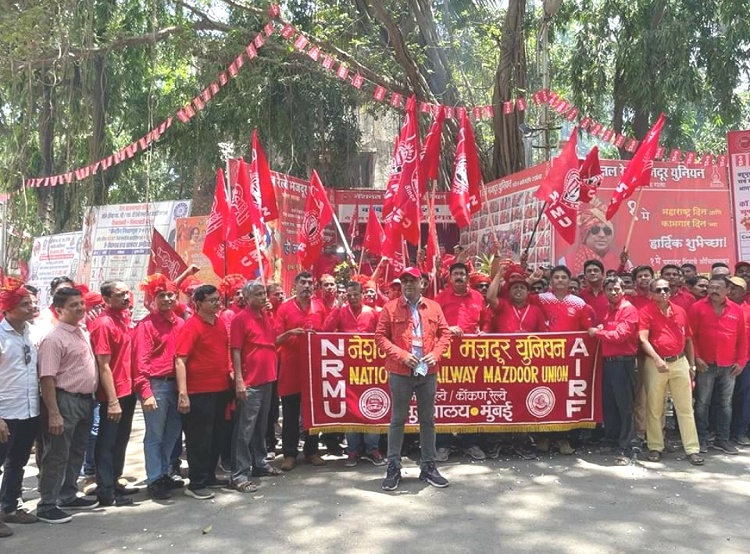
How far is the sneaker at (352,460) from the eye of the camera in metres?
6.34

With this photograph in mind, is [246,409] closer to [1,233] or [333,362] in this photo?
[333,362]

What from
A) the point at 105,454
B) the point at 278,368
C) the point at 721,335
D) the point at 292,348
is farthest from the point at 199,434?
the point at 721,335

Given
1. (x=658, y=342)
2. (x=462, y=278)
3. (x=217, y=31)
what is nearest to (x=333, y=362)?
(x=462, y=278)

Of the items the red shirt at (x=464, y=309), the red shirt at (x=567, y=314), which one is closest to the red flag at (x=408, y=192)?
the red shirt at (x=464, y=309)


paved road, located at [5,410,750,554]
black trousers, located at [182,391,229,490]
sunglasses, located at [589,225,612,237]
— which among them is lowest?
paved road, located at [5,410,750,554]

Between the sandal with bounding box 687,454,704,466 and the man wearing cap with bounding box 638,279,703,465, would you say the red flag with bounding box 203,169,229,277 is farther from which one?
the sandal with bounding box 687,454,704,466

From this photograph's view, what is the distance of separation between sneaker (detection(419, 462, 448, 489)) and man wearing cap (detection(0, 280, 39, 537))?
2.88 m

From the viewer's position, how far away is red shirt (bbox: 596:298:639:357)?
20.5ft

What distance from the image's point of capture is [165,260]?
9766 millimetres

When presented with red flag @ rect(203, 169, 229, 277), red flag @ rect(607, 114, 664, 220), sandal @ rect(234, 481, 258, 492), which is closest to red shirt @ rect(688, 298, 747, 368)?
red flag @ rect(607, 114, 664, 220)

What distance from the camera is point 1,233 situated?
12.0 metres

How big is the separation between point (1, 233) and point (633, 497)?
11003 mm

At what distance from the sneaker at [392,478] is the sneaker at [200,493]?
53.3 inches

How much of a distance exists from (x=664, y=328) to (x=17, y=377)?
5307 mm
